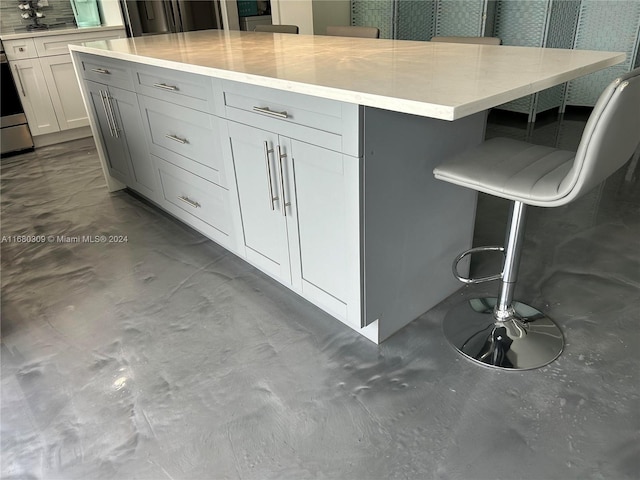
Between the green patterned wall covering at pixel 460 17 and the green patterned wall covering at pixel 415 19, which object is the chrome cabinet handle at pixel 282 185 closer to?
the green patterned wall covering at pixel 460 17

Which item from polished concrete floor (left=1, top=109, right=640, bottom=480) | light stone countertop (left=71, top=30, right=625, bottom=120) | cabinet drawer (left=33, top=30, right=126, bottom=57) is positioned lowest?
polished concrete floor (left=1, top=109, right=640, bottom=480)

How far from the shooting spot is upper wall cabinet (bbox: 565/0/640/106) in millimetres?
4156

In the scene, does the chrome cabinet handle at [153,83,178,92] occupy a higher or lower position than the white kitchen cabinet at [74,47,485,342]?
higher

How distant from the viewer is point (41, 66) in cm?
430

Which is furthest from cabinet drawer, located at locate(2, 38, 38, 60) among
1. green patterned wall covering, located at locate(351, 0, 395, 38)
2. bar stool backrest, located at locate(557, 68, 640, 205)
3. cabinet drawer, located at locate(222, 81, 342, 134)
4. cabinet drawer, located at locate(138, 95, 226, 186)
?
bar stool backrest, located at locate(557, 68, 640, 205)

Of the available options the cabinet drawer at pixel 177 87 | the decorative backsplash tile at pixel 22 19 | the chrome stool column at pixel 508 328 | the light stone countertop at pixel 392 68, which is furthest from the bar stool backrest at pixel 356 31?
the decorative backsplash tile at pixel 22 19

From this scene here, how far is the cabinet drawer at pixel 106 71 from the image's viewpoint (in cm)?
258

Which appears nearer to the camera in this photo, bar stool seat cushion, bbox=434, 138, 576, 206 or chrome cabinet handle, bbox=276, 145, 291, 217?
bar stool seat cushion, bbox=434, 138, 576, 206

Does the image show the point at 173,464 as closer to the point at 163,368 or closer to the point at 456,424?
the point at 163,368

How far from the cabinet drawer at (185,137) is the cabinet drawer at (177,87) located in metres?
0.03

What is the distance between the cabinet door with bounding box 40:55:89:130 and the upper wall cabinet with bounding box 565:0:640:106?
15.4ft

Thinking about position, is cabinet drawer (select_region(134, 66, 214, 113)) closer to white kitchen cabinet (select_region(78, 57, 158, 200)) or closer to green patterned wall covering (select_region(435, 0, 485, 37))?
white kitchen cabinet (select_region(78, 57, 158, 200))

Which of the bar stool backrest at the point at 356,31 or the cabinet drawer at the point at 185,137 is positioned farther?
the bar stool backrest at the point at 356,31

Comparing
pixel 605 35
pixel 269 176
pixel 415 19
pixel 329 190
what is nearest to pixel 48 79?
pixel 415 19
